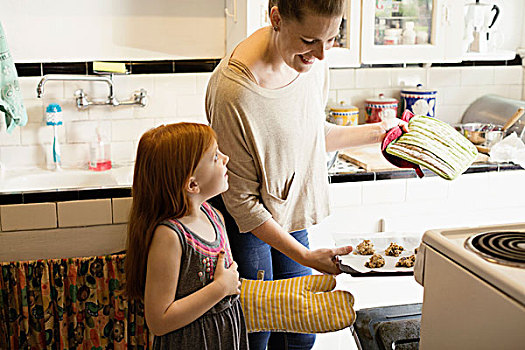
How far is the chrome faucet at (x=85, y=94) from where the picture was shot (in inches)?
104

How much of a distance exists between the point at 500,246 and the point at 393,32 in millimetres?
1976

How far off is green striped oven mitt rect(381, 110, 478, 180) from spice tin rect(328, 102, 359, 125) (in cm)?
92

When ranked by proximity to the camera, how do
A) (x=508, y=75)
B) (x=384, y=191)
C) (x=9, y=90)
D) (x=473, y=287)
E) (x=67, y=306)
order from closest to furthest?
(x=473, y=287) → (x=67, y=306) → (x=9, y=90) → (x=384, y=191) → (x=508, y=75)

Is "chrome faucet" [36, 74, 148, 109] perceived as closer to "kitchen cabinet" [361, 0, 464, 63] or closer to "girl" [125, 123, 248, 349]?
"kitchen cabinet" [361, 0, 464, 63]

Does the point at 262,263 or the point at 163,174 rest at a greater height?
the point at 163,174

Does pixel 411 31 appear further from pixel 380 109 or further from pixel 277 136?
pixel 277 136

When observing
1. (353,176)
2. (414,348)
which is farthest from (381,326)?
(353,176)

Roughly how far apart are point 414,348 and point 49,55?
7.05 feet

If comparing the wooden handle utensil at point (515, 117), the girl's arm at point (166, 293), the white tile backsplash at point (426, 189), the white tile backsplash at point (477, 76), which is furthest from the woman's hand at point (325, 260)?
the white tile backsplash at point (477, 76)

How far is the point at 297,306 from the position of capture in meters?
1.40

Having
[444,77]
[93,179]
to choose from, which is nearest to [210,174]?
[93,179]

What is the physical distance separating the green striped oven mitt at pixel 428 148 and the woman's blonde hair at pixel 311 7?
55 centimetres

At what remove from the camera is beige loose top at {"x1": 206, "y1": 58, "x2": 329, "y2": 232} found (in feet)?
5.20

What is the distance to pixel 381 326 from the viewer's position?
1.18m
